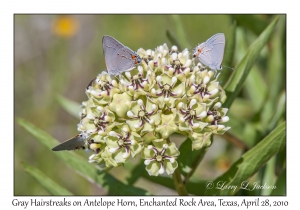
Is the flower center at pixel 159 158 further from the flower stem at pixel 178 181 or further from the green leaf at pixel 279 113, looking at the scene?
the green leaf at pixel 279 113

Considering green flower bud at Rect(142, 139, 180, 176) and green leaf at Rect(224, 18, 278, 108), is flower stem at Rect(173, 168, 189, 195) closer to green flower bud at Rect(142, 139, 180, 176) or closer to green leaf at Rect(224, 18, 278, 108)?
green flower bud at Rect(142, 139, 180, 176)

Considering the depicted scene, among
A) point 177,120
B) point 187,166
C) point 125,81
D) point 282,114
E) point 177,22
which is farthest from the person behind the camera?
point 177,22

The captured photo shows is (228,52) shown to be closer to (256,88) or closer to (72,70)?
(256,88)

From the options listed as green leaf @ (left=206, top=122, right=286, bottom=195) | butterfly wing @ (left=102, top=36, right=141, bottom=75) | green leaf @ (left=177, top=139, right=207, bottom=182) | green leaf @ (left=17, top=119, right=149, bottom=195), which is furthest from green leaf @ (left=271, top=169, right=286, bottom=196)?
butterfly wing @ (left=102, top=36, right=141, bottom=75)
